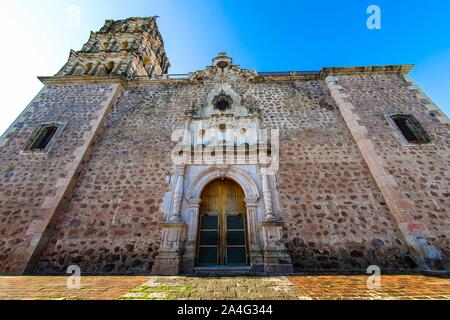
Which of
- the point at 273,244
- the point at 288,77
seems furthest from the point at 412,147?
the point at 273,244

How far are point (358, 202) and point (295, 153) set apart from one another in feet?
7.72

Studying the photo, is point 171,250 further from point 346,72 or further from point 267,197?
point 346,72

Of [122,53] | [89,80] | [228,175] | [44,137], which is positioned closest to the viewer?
[228,175]

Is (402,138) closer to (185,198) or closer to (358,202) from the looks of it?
(358,202)

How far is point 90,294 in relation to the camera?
8.57ft

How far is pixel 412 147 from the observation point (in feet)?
21.9

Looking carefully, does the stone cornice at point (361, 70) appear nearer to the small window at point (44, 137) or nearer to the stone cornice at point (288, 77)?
the stone cornice at point (288, 77)

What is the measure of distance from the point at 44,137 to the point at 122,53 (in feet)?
20.6

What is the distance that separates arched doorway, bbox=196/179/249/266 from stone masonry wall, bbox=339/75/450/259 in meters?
4.83

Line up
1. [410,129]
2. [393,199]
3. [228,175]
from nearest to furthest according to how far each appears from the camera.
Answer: [393,199]
[228,175]
[410,129]

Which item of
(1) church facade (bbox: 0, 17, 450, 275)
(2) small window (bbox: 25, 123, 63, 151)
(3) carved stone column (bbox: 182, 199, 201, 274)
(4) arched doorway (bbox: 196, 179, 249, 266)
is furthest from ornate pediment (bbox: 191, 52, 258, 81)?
(3) carved stone column (bbox: 182, 199, 201, 274)

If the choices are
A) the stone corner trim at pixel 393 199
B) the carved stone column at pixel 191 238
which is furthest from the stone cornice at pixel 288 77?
the carved stone column at pixel 191 238

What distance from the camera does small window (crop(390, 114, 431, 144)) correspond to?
6.84 m

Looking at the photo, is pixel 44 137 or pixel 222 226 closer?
pixel 222 226
